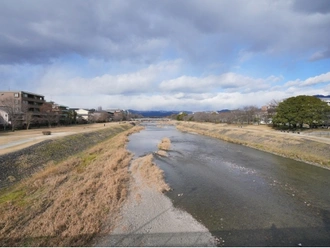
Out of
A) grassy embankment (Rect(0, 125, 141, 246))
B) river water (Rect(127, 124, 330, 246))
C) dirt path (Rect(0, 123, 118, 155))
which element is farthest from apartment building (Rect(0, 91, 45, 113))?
river water (Rect(127, 124, 330, 246))

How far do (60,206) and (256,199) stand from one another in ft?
33.2

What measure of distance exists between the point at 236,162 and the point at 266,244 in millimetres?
13577

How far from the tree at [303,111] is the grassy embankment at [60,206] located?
4014 centimetres

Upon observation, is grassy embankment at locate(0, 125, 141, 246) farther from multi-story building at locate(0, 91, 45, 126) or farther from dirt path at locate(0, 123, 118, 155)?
multi-story building at locate(0, 91, 45, 126)

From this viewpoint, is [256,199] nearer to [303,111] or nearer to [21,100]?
[303,111]

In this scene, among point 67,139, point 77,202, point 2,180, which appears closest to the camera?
point 77,202

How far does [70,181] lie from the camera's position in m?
13.4

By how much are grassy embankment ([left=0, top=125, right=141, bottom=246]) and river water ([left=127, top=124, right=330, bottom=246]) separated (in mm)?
3680

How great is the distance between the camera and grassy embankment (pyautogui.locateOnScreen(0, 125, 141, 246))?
760cm

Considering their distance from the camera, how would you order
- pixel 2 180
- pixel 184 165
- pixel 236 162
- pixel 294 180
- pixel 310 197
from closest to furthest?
pixel 310 197
pixel 2 180
pixel 294 180
pixel 184 165
pixel 236 162

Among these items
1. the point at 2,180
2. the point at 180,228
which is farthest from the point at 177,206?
the point at 2,180

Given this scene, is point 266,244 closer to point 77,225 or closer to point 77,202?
point 77,225

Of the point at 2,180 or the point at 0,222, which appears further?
the point at 2,180

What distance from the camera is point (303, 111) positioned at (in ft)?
136
